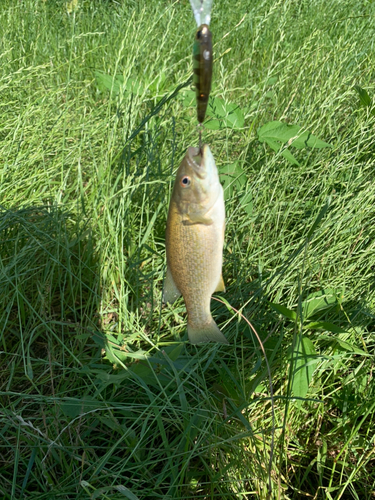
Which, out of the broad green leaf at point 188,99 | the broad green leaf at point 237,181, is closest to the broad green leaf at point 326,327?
the broad green leaf at point 237,181

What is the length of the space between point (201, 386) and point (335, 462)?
1.70 feet

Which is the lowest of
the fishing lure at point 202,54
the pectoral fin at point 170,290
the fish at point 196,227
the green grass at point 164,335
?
the green grass at point 164,335

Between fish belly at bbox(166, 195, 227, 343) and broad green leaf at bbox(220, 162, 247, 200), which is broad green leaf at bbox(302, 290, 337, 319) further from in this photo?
fish belly at bbox(166, 195, 227, 343)

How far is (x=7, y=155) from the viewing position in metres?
2.30

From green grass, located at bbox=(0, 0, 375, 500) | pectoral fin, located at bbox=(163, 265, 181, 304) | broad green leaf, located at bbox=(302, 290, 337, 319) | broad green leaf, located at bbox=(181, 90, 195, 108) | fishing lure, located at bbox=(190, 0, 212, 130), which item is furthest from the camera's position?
broad green leaf, located at bbox=(181, 90, 195, 108)

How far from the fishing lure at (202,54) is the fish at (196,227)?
0.12 meters

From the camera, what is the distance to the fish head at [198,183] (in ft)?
3.21

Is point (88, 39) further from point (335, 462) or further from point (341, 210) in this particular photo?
point (335, 462)

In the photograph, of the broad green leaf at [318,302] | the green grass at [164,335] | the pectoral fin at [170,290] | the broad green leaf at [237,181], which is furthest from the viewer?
the broad green leaf at [237,181]

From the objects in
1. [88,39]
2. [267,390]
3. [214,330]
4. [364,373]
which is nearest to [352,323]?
[364,373]

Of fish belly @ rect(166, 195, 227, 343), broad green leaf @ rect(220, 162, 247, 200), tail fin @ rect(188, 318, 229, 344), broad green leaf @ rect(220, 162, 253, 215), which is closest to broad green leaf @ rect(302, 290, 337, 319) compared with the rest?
broad green leaf @ rect(220, 162, 253, 215)

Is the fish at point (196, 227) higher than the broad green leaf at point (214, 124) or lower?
higher

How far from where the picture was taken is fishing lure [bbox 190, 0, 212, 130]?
812 mm

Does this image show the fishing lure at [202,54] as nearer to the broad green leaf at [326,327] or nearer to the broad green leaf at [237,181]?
the broad green leaf at [326,327]
